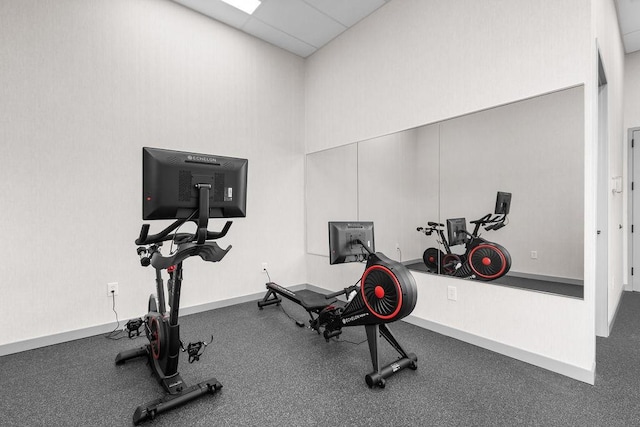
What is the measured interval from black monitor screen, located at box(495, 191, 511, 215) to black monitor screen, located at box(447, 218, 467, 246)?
1.02 ft

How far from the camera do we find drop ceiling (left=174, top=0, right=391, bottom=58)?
3.38 meters

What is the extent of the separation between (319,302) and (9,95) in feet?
10.3

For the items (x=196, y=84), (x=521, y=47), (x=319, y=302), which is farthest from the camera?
Answer: (x=196, y=84)

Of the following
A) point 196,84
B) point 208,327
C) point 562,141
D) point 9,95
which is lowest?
point 208,327

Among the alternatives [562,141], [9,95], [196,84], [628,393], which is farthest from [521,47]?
[9,95]

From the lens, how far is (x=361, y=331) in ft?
9.53

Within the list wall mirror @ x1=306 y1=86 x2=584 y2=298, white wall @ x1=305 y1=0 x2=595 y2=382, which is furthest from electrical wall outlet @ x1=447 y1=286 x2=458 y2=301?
wall mirror @ x1=306 y1=86 x2=584 y2=298

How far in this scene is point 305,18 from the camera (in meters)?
3.63

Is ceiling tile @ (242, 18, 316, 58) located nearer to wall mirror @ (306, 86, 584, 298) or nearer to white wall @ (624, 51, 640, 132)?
wall mirror @ (306, 86, 584, 298)

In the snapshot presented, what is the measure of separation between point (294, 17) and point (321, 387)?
383cm

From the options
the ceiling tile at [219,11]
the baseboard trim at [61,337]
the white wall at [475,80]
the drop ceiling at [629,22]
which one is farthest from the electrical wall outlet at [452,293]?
the ceiling tile at [219,11]

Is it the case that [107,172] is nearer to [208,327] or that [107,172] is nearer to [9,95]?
[9,95]

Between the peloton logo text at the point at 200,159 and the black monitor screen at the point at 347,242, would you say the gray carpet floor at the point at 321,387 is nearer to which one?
the black monitor screen at the point at 347,242

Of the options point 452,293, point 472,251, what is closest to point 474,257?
point 472,251
